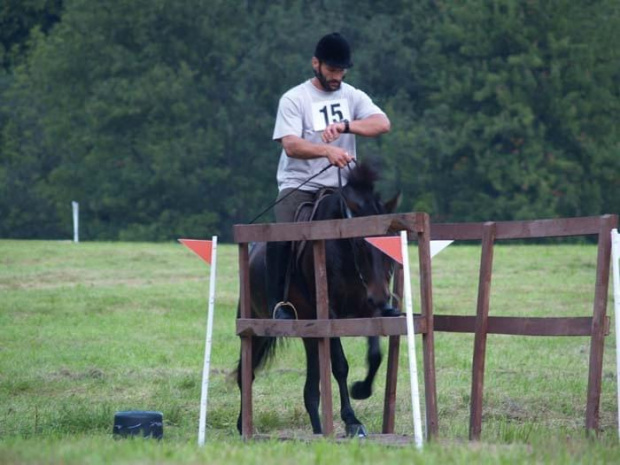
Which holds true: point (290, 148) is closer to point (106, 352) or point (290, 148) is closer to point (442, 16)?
point (106, 352)

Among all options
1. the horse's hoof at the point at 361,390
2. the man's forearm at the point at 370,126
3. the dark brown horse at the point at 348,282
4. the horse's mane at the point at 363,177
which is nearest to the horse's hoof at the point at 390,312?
the dark brown horse at the point at 348,282

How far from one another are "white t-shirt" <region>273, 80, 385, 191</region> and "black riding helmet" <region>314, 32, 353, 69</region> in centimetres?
22

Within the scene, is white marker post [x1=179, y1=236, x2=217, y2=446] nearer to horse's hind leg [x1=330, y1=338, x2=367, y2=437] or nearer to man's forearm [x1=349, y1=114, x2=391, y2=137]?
horse's hind leg [x1=330, y1=338, x2=367, y2=437]

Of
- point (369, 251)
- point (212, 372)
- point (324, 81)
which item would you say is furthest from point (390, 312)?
point (212, 372)

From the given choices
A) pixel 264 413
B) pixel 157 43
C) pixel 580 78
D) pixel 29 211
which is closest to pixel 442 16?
pixel 580 78

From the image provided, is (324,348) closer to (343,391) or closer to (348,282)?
(348,282)

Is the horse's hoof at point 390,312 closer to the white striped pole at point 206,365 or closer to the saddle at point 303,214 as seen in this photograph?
the saddle at point 303,214

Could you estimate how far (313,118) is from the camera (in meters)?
9.03

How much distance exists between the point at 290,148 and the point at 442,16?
46.3m

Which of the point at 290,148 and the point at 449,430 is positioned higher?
the point at 290,148

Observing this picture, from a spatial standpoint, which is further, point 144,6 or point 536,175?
point 144,6

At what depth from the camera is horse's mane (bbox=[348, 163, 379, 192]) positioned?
8.82 metres

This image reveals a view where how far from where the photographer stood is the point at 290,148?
29.0 feet

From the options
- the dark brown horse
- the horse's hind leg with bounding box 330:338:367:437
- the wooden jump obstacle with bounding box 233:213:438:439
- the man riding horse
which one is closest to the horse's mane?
the dark brown horse
